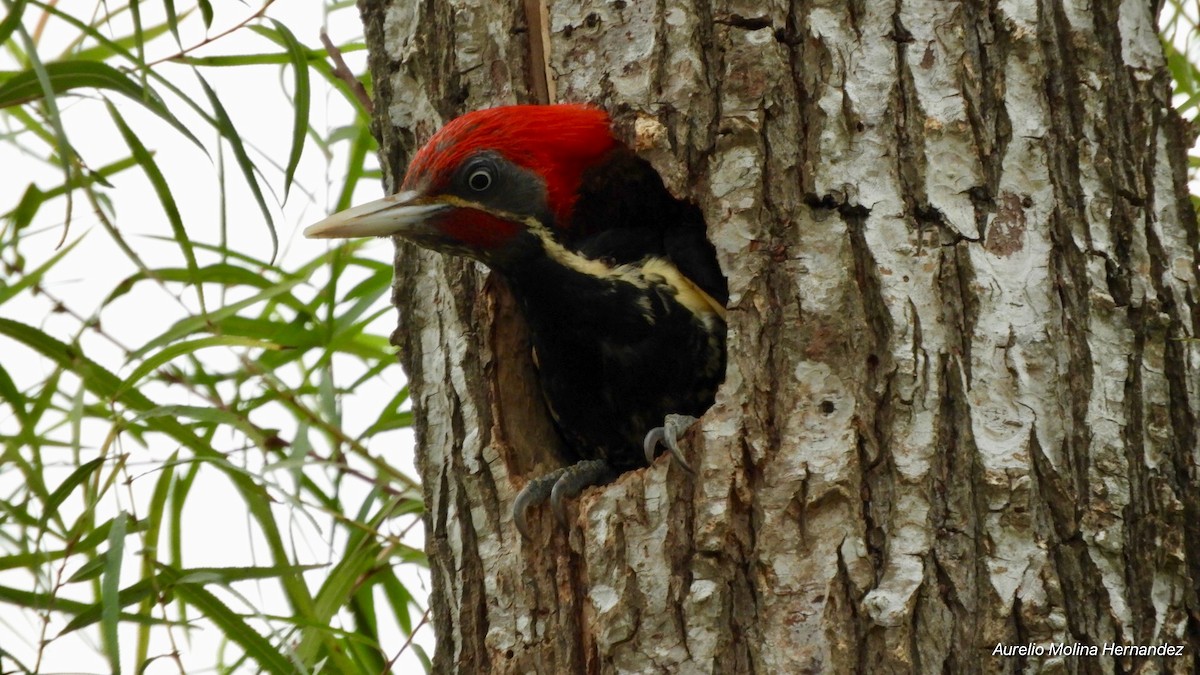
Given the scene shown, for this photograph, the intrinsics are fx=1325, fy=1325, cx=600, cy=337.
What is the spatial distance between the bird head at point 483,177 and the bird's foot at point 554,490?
479mm

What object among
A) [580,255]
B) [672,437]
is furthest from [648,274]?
[672,437]

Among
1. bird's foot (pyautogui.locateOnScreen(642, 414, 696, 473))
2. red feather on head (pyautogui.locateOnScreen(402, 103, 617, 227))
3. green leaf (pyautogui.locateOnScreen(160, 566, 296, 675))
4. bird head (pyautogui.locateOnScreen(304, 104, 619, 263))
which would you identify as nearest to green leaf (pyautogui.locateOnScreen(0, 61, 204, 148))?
bird head (pyautogui.locateOnScreen(304, 104, 619, 263))

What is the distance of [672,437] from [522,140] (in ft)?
2.37

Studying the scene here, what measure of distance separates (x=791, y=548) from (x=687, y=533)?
0.60 ft

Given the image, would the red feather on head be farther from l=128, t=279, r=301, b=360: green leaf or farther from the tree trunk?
l=128, t=279, r=301, b=360: green leaf

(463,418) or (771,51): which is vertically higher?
(771,51)

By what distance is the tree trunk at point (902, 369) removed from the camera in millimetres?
2143

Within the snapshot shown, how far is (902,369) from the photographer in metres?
2.21

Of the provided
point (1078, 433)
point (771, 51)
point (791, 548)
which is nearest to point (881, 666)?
point (791, 548)

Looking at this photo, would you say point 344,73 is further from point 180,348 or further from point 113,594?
point 113,594

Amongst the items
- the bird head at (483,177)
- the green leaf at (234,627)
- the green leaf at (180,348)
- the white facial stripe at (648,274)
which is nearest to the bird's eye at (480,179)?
the bird head at (483,177)

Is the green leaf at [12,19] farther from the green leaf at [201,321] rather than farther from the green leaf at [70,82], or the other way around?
the green leaf at [201,321]

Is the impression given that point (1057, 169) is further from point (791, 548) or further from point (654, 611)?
point (654, 611)

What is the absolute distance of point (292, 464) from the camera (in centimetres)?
305
